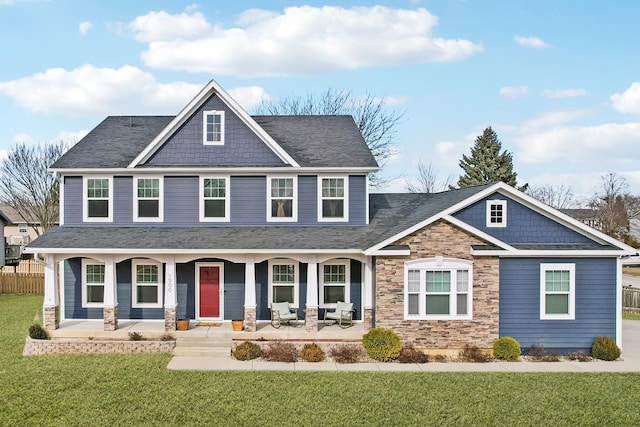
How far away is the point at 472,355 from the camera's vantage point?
16.2 m

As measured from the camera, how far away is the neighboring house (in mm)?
16781

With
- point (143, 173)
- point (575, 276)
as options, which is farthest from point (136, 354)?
point (575, 276)

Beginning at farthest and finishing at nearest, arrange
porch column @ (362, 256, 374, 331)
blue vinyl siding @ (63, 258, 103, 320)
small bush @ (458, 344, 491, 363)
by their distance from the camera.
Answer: blue vinyl siding @ (63, 258, 103, 320) → porch column @ (362, 256, 374, 331) → small bush @ (458, 344, 491, 363)

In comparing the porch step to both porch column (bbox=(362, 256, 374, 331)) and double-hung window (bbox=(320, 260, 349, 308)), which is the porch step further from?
porch column (bbox=(362, 256, 374, 331))

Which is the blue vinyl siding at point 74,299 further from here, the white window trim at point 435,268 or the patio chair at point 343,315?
the white window trim at point 435,268

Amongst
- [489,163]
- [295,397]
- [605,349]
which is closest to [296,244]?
[295,397]

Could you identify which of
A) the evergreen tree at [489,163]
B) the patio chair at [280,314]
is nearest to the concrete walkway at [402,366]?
the patio chair at [280,314]

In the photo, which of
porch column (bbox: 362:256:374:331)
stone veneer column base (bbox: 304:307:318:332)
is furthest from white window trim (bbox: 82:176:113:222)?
porch column (bbox: 362:256:374:331)

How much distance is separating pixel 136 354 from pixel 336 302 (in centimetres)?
698

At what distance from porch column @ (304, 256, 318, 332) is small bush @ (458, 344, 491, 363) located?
4.66m

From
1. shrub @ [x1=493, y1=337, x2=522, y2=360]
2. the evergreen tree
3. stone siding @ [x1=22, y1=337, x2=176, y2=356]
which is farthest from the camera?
the evergreen tree

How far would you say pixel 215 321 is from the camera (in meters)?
19.3

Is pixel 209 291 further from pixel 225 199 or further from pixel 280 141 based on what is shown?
pixel 280 141

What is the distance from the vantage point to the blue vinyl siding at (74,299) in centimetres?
1942
